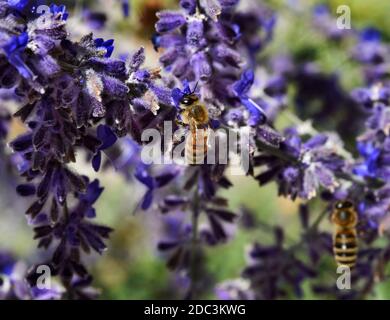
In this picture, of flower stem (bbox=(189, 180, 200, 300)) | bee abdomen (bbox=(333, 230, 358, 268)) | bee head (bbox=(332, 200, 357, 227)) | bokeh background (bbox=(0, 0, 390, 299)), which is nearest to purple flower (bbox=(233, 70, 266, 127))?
flower stem (bbox=(189, 180, 200, 300))

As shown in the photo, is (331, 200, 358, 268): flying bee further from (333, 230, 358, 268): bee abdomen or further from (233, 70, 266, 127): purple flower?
(233, 70, 266, 127): purple flower

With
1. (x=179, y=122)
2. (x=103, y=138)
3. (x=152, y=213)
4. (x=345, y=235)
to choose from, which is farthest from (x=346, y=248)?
(x=152, y=213)

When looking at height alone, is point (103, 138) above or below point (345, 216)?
above

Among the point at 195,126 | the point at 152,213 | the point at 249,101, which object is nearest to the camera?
the point at 195,126

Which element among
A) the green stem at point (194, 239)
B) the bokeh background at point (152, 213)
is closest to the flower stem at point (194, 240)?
the green stem at point (194, 239)

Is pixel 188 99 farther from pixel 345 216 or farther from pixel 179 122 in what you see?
pixel 345 216

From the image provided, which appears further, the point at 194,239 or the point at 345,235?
the point at 194,239
